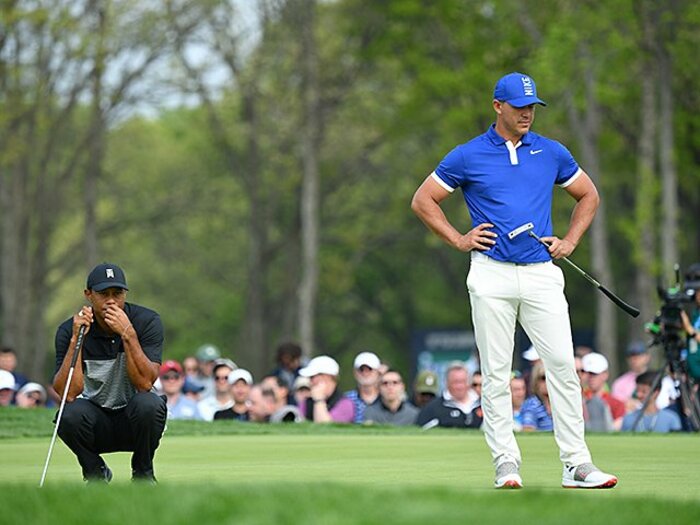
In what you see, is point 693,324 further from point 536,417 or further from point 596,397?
point 536,417

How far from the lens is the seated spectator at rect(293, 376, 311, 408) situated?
2030cm

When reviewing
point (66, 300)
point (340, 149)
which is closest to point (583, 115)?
point (340, 149)

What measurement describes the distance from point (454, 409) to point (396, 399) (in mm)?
917

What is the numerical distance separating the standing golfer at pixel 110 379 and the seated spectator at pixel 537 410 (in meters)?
8.46

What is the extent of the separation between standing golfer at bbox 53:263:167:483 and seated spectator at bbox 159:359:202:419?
9.28m

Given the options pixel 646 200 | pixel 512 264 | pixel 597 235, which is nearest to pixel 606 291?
pixel 512 264

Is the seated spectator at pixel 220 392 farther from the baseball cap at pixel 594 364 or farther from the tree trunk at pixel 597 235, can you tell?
the tree trunk at pixel 597 235

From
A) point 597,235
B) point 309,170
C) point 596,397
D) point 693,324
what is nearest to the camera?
point 596,397

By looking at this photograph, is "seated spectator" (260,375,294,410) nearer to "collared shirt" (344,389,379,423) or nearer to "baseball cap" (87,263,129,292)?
"collared shirt" (344,389,379,423)

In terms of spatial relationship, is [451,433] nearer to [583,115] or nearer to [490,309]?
[490,309]

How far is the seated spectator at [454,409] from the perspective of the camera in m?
18.2

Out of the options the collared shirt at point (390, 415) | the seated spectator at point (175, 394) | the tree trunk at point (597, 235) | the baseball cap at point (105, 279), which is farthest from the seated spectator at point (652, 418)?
the tree trunk at point (597, 235)

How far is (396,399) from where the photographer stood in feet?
62.4

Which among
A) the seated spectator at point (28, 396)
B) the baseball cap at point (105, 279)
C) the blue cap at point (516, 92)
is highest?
the blue cap at point (516, 92)
